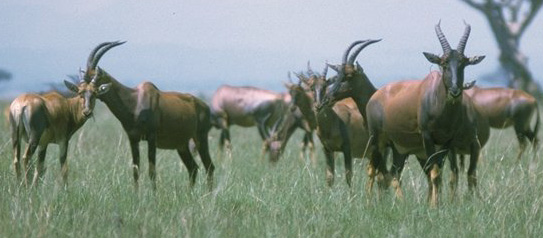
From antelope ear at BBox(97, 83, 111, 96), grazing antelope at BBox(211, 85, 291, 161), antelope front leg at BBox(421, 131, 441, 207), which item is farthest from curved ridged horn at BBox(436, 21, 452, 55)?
grazing antelope at BBox(211, 85, 291, 161)

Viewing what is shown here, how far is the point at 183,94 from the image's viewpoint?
11023 millimetres

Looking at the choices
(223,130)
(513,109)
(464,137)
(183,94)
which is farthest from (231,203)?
(223,130)

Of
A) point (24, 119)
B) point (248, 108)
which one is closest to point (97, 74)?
point (24, 119)

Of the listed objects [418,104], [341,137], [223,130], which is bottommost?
[223,130]

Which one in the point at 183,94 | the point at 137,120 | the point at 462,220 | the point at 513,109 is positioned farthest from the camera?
the point at 513,109

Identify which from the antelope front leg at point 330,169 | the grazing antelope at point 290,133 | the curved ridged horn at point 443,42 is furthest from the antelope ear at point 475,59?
the grazing antelope at point 290,133

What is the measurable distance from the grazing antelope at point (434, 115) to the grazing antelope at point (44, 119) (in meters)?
2.94

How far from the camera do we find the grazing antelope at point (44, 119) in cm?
970

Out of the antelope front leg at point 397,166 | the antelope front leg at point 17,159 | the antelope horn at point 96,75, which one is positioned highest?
the antelope horn at point 96,75

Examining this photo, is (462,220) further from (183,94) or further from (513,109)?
(513,109)

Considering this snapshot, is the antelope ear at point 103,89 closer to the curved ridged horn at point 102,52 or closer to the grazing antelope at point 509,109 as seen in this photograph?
the curved ridged horn at point 102,52

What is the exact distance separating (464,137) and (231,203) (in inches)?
93.3

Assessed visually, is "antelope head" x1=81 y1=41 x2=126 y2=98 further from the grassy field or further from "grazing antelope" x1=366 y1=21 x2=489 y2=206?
"grazing antelope" x1=366 y1=21 x2=489 y2=206

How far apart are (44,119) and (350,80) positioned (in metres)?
3.26
